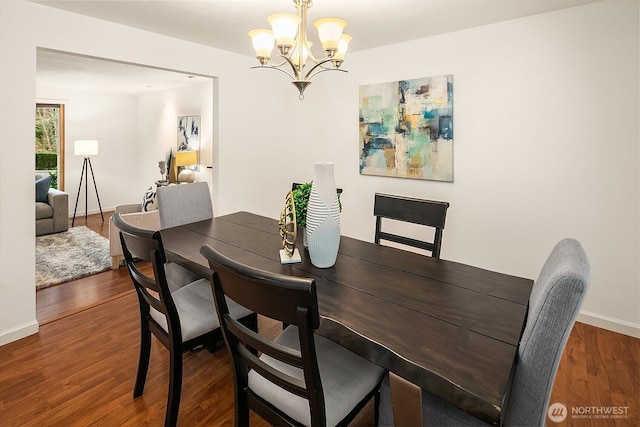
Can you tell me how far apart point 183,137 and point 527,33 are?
518 centimetres

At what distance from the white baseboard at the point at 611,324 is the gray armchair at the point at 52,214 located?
20.6 ft

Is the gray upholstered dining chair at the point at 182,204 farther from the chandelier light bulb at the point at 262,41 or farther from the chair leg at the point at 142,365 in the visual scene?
the chandelier light bulb at the point at 262,41

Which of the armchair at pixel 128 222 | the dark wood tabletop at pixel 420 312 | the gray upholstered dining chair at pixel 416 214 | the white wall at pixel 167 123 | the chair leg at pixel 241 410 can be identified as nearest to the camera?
the dark wood tabletop at pixel 420 312

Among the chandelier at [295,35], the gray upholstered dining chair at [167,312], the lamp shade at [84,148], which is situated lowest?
the gray upholstered dining chair at [167,312]

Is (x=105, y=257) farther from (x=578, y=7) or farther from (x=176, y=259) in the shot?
(x=578, y=7)

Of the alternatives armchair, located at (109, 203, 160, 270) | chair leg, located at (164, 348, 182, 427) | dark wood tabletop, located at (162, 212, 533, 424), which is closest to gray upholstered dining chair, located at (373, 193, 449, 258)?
dark wood tabletop, located at (162, 212, 533, 424)

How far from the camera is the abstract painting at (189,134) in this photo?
19.1 ft

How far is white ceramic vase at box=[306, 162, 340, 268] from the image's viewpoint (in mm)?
1542

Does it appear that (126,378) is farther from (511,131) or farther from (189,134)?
(189,134)

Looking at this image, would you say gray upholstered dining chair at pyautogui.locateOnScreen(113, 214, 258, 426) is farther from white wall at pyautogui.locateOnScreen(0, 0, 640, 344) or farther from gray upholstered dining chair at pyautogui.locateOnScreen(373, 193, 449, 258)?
white wall at pyautogui.locateOnScreen(0, 0, 640, 344)

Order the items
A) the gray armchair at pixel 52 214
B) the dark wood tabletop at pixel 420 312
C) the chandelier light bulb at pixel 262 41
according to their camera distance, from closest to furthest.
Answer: the dark wood tabletop at pixel 420 312 → the chandelier light bulb at pixel 262 41 → the gray armchair at pixel 52 214

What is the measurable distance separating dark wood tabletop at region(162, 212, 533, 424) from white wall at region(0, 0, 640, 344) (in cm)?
145

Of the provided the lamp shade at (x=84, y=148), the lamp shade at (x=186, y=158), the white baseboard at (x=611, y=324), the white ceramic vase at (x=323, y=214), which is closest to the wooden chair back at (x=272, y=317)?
the white ceramic vase at (x=323, y=214)

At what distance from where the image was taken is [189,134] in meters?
5.95
